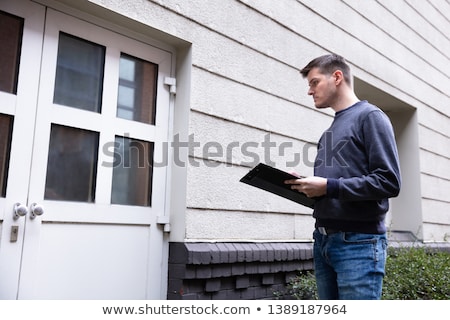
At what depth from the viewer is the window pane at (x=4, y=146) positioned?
253cm

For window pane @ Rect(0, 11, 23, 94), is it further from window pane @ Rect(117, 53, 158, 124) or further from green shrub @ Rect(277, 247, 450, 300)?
green shrub @ Rect(277, 247, 450, 300)

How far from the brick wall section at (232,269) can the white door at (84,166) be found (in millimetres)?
196

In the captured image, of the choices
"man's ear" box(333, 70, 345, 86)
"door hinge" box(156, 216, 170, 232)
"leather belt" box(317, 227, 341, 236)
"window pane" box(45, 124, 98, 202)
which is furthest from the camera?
"door hinge" box(156, 216, 170, 232)

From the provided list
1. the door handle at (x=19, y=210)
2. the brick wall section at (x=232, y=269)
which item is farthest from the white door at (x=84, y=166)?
the brick wall section at (x=232, y=269)

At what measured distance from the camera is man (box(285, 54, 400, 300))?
1.88 metres

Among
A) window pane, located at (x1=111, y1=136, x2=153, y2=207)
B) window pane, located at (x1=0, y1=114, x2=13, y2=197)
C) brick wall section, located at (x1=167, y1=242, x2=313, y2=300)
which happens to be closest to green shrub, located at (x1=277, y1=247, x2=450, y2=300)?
brick wall section, located at (x1=167, y1=242, x2=313, y2=300)

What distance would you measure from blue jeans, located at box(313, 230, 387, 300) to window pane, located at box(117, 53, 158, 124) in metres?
1.82

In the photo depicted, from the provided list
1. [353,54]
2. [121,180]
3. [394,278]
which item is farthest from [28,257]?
[353,54]

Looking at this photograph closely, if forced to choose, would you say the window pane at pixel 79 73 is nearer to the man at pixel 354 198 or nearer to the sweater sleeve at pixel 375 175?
the man at pixel 354 198

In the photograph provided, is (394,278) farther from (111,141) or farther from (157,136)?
(111,141)

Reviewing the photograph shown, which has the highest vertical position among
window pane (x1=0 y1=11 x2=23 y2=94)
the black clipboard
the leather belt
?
window pane (x1=0 y1=11 x2=23 y2=94)

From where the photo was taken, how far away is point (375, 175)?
1881 millimetres
